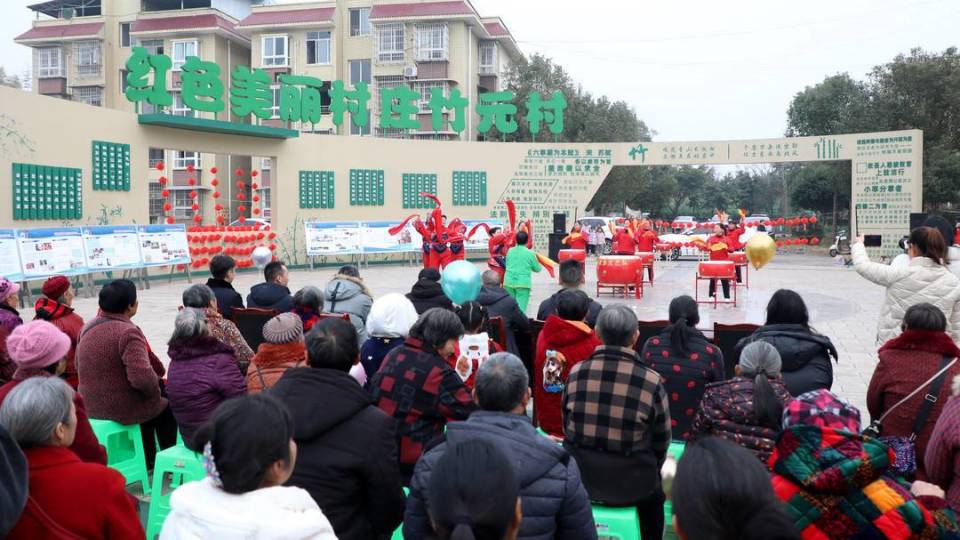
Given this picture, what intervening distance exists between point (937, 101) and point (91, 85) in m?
33.0

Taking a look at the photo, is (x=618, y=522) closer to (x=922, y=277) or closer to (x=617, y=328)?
(x=617, y=328)

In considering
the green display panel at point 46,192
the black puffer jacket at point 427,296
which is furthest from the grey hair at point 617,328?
the green display panel at point 46,192

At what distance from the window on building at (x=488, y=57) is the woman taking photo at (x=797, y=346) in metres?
31.9

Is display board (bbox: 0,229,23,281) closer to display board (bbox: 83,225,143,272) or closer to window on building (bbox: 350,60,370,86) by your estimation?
display board (bbox: 83,225,143,272)

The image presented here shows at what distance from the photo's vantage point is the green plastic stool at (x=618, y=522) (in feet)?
10.7

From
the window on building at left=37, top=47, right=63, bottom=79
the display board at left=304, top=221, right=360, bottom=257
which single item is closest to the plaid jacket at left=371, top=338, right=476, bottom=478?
the display board at left=304, top=221, right=360, bottom=257

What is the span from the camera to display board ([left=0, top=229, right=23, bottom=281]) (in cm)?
1185

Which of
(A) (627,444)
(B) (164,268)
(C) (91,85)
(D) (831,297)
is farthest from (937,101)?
(C) (91,85)

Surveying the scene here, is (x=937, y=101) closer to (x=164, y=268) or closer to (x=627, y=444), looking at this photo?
(x=164, y=268)

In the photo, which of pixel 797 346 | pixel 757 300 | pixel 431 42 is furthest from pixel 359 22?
pixel 797 346

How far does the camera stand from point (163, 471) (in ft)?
13.3

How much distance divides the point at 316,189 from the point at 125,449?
51.3ft

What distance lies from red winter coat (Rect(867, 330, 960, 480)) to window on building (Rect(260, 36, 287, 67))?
31462 millimetres

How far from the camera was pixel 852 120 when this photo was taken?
28297mm
